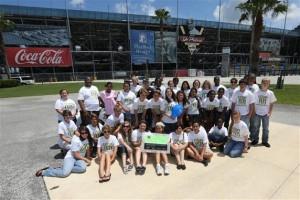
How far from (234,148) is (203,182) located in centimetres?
152

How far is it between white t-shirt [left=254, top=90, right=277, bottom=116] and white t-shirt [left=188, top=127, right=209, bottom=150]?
5.46ft

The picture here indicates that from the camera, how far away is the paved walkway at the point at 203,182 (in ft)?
13.4

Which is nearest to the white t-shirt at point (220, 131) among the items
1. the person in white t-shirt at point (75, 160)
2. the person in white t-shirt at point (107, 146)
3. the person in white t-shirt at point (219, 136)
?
the person in white t-shirt at point (219, 136)

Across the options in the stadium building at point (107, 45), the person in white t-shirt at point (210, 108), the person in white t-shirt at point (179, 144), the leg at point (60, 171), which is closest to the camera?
the leg at point (60, 171)

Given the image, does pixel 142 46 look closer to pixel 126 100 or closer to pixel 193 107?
pixel 126 100

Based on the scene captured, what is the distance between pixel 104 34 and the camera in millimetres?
41688

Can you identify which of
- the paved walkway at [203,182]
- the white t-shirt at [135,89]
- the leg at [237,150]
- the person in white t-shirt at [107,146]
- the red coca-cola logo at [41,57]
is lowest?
the paved walkway at [203,182]

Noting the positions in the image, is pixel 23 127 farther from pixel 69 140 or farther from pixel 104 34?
pixel 104 34

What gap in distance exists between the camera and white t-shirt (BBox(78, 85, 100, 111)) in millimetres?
6504

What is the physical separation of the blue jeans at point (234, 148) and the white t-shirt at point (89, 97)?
349 cm

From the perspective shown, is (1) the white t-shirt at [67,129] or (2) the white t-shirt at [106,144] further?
(1) the white t-shirt at [67,129]

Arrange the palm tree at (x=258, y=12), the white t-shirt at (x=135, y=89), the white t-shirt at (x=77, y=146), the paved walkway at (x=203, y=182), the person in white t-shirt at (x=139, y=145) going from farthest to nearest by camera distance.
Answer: the palm tree at (x=258, y=12), the white t-shirt at (x=135, y=89), the white t-shirt at (x=77, y=146), the person in white t-shirt at (x=139, y=145), the paved walkway at (x=203, y=182)

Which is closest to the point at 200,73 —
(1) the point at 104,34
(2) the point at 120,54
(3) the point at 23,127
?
(2) the point at 120,54

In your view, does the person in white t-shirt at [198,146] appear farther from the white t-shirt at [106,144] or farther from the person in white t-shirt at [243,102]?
the white t-shirt at [106,144]
